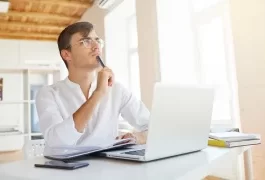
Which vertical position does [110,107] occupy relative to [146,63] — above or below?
below

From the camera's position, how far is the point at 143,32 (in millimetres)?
3008

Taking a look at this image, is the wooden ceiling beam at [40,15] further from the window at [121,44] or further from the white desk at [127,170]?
the white desk at [127,170]

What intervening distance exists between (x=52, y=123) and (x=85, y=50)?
43 cm

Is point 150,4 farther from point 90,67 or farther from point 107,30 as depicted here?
point 90,67

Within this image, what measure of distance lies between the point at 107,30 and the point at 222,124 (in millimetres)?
2427

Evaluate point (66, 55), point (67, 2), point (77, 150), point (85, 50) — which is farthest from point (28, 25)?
point (77, 150)

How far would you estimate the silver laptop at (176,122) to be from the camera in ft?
2.47

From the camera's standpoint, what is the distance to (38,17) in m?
4.96

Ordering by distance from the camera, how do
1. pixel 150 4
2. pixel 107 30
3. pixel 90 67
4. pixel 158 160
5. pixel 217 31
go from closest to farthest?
pixel 158 160
pixel 90 67
pixel 217 31
pixel 150 4
pixel 107 30

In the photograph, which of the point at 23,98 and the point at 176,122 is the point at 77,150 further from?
the point at 23,98

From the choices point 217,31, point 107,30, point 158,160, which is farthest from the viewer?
point 107,30

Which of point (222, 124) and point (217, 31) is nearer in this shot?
point (222, 124)

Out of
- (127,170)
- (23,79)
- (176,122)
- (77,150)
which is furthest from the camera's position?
(23,79)

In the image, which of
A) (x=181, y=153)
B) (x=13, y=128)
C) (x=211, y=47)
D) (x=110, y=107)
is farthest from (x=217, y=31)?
(x=13, y=128)
